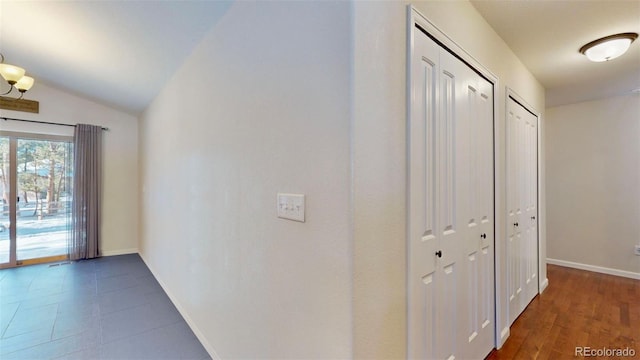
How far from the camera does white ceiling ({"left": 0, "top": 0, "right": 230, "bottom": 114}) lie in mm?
2039

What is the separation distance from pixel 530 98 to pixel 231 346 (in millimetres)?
3587

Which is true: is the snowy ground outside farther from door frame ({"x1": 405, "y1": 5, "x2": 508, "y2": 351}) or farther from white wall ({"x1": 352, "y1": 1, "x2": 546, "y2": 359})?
door frame ({"x1": 405, "y1": 5, "x2": 508, "y2": 351})

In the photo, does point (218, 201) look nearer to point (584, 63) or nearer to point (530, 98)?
point (530, 98)

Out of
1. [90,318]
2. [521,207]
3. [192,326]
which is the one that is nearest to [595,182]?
[521,207]

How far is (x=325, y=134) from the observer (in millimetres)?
1089

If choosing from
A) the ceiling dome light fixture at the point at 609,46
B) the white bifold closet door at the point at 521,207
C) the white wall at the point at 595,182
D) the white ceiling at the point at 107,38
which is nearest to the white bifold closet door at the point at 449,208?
the white bifold closet door at the point at 521,207

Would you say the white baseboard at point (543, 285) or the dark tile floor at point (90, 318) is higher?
the white baseboard at point (543, 285)

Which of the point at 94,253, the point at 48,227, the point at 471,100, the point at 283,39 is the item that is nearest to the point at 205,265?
the point at 283,39

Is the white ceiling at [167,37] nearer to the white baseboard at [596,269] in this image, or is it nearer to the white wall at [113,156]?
the white wall at [113,156]

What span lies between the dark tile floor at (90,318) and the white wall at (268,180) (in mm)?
255

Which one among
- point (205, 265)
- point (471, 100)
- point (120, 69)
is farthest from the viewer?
point (120, 69)

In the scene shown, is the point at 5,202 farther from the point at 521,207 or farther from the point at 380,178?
the point at 521,207

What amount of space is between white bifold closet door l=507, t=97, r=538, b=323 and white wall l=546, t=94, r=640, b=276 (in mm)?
1649

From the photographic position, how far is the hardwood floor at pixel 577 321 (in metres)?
2.11
